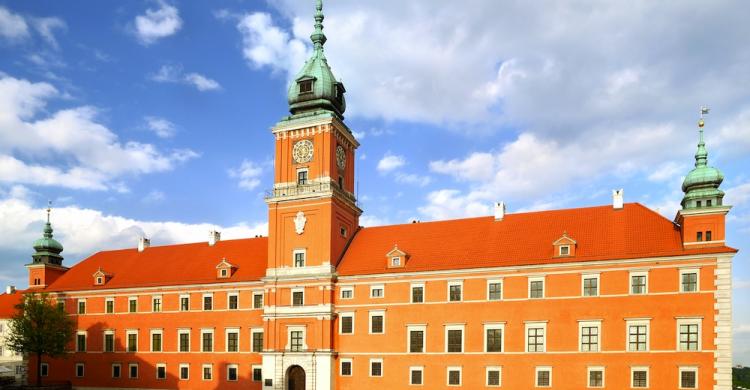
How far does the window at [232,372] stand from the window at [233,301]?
4.56m

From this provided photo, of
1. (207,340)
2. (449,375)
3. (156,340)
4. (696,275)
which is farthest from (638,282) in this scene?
(156,340)

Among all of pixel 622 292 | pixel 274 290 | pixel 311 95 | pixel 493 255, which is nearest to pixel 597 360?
pixel 622 292

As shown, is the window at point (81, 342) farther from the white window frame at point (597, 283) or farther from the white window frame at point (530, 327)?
the white window frame at point (597, 283)

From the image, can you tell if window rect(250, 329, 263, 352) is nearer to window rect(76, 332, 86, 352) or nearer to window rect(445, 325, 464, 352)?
window rect(445, 325, 464, 352)

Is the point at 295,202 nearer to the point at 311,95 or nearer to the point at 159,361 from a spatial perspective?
the point at 311,95

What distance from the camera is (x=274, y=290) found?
153ft

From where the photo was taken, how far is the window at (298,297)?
150ft

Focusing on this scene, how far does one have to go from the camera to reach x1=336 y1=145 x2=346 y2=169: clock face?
49.0m

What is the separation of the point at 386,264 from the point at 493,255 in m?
8.05

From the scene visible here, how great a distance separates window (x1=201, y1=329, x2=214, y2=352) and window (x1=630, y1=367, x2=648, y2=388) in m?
31.6

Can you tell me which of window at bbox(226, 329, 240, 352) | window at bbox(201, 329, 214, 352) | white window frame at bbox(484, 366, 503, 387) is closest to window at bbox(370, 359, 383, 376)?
white window frame at bbox(484, 366, 503, 387)

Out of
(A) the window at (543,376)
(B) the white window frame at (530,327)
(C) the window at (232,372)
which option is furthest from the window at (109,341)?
(A) the window at (543,376)

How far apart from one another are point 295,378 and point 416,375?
9.26 metres

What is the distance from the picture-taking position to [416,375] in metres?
41.9
